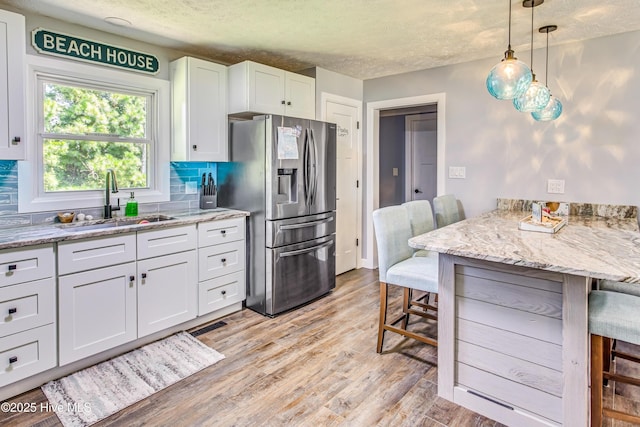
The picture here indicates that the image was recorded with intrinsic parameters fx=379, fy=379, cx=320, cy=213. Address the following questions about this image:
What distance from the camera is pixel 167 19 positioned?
8.70 ft

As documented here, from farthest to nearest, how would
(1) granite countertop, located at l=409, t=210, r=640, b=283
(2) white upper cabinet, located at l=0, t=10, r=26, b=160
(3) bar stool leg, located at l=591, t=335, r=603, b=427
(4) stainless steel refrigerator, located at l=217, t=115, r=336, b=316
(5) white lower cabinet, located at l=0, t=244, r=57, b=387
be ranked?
(4) stainless steel refrigerator, located at l=217, t=115, r=336, b=316 → (2) white upper cabinet, located at l=0, t=10, r=26, b=160 → (5) white lower cabinet, located at l=0, t=244, r=57, b=387 → (3) bar stool leg, located at l=591, t=335, r=603, b=427 → (1) granite countertop, located at l=409, t=210, r=640, b=283

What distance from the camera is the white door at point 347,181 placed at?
425 cm

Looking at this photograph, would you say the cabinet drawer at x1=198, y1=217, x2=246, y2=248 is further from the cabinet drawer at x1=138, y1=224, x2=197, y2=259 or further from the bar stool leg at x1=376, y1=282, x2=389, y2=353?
the bar stool leg at x1=376, y1=282, x2=389, y2=353

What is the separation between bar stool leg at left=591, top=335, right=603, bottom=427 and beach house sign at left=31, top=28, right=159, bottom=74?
11.4 feet

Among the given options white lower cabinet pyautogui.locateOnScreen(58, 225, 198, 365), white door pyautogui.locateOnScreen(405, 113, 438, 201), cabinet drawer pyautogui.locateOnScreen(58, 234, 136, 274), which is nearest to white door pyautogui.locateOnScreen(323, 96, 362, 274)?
white door pyautogui.locateOnScreen(405, 113, 438, 201)

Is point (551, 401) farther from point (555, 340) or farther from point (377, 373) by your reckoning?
point (377, 373)

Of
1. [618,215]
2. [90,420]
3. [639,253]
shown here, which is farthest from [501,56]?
[90,420]

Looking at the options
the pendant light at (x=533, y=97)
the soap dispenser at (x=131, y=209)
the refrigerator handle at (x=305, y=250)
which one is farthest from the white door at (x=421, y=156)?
the soap dispenser at (x=131, y=209)

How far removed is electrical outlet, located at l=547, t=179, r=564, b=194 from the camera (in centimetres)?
325

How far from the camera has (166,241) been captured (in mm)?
2725

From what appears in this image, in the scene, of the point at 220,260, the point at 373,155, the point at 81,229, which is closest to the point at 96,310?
the point at 81,229

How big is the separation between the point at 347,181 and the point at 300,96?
1141 millimetres

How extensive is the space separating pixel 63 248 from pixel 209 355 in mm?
1110

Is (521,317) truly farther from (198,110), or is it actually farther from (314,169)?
(198,110)
